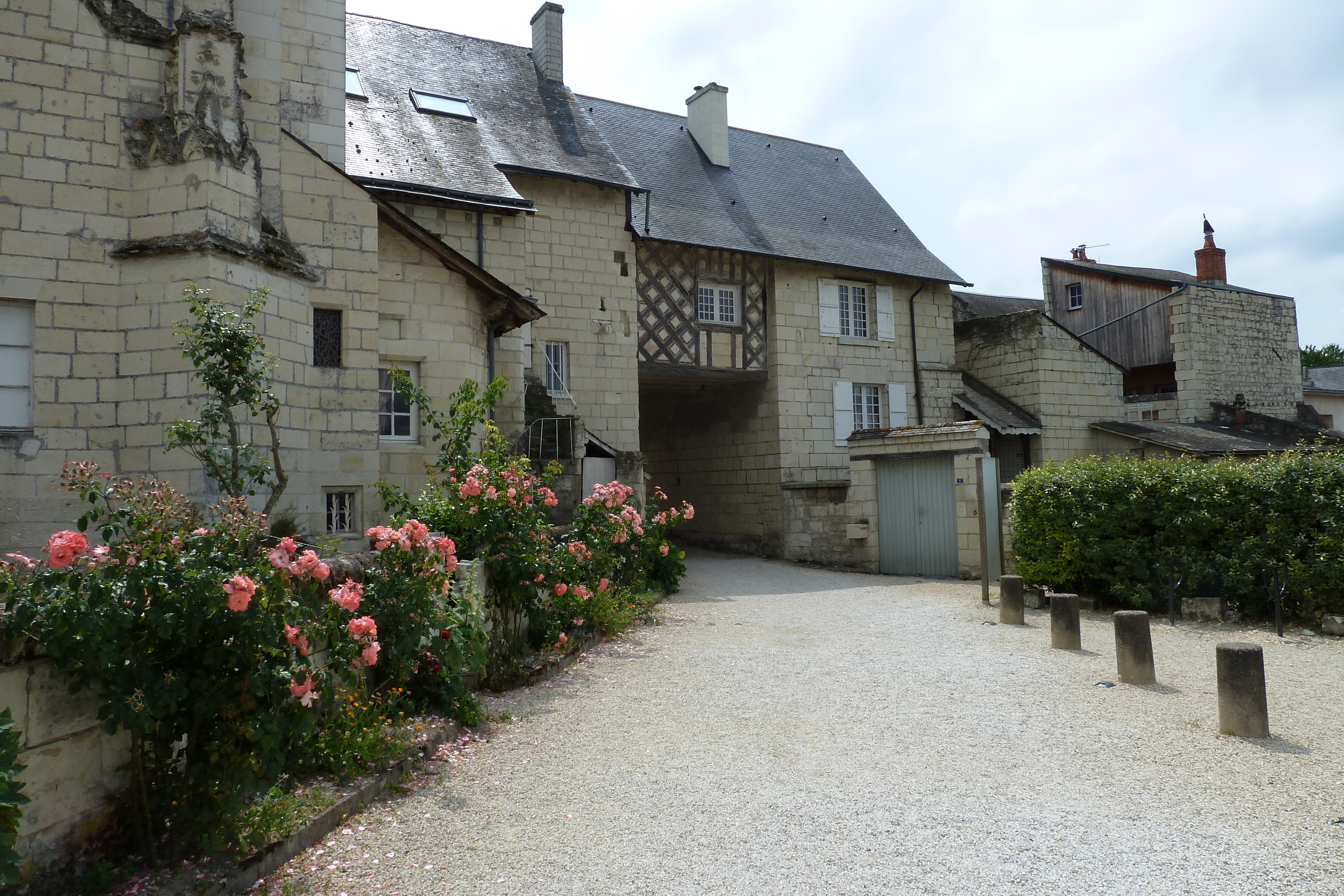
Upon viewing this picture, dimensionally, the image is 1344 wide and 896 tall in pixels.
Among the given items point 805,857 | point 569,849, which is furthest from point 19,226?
point 805,857

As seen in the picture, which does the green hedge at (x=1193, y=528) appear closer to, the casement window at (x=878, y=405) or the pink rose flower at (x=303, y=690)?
the casement window at (x=878, y=405)

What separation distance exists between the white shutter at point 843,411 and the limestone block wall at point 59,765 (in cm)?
1504

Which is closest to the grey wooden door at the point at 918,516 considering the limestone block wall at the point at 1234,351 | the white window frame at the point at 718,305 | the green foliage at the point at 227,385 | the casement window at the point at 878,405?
the casement window at the point at 878,405

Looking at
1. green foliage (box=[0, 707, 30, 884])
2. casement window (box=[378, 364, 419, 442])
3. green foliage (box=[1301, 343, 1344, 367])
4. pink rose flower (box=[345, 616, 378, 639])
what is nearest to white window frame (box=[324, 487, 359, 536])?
casement window (box=[378, 364, 419, 442])

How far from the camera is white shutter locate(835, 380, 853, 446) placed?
56.5 feet

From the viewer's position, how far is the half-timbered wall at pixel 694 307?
1567cm

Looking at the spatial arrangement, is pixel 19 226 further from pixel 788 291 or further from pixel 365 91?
pixel 788 291

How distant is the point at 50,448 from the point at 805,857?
6.55 meters

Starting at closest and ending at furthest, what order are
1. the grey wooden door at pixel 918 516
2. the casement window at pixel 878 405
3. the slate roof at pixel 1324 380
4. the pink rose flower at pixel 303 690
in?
the pink rose flower at pixel 303 690 → the grey wooden door at pixel 918 516 → the casement window at pixel 878 405 → the slate roof at pixel 1324 380

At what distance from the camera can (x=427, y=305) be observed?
10.2m

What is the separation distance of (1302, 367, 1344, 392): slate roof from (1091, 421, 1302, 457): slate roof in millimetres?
11447

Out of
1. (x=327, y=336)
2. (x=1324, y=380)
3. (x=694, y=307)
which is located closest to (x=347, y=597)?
(x=327, y=336)

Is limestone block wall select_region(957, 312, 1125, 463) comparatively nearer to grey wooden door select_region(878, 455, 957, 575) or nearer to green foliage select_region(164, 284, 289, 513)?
grey wooden door select_region(878, 455, 957, 575)

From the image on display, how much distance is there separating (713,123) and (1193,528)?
12848mm
